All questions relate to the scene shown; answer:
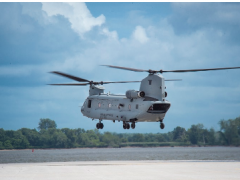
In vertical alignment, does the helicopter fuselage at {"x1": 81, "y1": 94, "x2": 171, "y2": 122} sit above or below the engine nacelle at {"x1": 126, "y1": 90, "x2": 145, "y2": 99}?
below

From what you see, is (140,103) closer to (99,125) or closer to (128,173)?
(99,125)

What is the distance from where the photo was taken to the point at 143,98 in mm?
53906

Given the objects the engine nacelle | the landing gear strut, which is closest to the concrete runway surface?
the landing gear strut

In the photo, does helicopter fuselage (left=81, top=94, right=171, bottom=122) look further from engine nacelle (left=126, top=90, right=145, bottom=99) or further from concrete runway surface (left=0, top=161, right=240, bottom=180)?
concrete runway surface (left=0, top=161, right=240, bottom=180)

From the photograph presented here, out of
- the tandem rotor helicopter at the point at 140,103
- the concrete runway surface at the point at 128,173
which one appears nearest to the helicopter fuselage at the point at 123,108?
the tandem rotor helicopter at the point at 140,103

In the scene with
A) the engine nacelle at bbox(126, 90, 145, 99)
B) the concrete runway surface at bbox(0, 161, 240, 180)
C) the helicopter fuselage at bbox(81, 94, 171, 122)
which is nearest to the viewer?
the helicopter fuselage at bbox(81, 94, 171, 122)

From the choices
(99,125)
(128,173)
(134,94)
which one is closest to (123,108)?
(134,94)

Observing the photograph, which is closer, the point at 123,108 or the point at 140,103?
the point at 140,103

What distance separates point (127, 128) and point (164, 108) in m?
6.10

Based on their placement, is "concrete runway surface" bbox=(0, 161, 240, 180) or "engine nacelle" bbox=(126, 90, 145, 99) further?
"concrete runway surface" bbox=(0, 161, 240, 180)

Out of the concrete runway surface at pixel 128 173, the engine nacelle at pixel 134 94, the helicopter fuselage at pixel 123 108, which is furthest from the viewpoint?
the concrete runway surface at pixel 128 173

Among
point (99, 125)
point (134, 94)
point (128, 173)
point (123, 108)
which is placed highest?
point (134, 94)

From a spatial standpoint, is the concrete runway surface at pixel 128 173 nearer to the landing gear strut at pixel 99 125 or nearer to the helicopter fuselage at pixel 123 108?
the landing gear strut at pixel 99 125

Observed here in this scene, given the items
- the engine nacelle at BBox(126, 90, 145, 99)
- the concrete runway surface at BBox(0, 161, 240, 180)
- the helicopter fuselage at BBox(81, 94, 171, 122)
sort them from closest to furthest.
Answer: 1. the helicopter fuselage at BBox(81, 94, 171, 122)
2. the engine nacelle at BBox(126, 90, 145, 99)
3. the concrete runway surface at BBox(0, 161, 240, 180)
